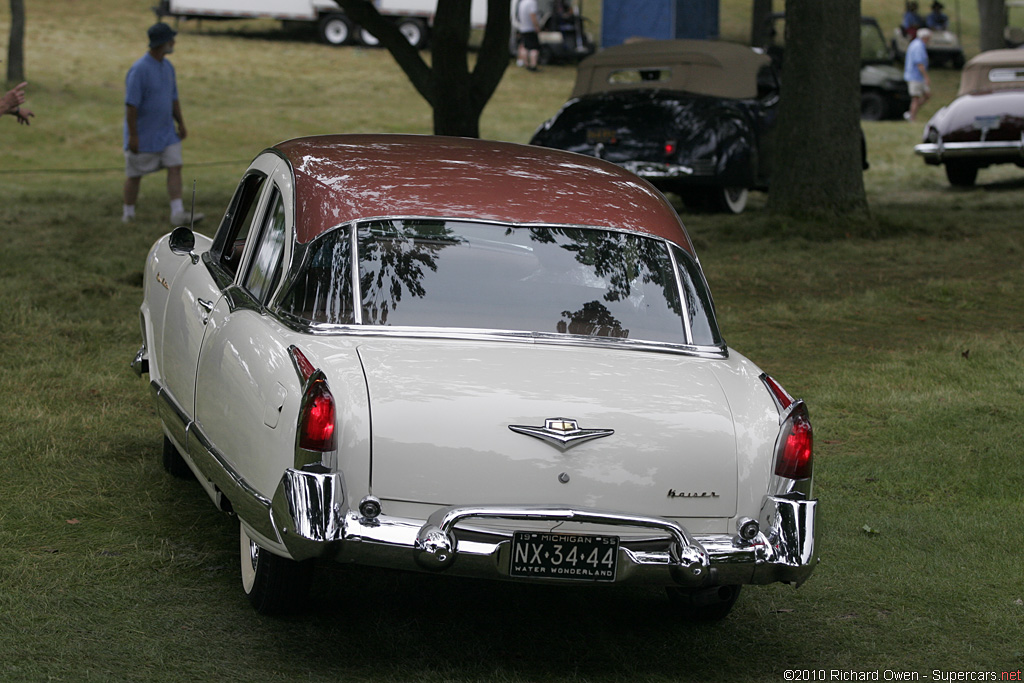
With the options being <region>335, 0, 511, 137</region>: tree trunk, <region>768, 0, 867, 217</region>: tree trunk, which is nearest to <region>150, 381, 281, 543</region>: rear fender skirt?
<region>335, 0, 511, 137</region>: tree trunk

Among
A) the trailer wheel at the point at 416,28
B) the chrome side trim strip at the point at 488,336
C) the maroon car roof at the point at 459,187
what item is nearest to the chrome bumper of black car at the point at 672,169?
the maroon car roof at the point at 459,187

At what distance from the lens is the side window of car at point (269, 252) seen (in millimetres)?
4723

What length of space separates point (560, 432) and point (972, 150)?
571 inches

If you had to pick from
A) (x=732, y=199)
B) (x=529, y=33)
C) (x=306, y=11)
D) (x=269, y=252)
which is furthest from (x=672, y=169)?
(x=306, y=11)

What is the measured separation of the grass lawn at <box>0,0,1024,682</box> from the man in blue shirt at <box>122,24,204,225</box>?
1.88ft

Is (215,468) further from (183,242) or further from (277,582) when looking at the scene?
(183,242)

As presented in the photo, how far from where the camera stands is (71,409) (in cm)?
684

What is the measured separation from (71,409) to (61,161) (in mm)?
12779

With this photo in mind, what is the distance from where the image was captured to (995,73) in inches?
695

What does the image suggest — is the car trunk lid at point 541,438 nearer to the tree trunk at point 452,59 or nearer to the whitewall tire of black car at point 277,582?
the whitewall tire of black car at point 277,582

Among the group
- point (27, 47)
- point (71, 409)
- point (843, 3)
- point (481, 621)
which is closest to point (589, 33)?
point (27, 47)

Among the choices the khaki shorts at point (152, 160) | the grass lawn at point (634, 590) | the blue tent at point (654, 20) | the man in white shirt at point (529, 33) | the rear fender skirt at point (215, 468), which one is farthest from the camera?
the man in white shirt at point (529, 33)

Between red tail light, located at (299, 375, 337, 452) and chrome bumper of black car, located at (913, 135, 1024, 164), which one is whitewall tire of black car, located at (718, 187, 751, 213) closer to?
chrome bumper of black car, located at (913, 135, 1024, 164)

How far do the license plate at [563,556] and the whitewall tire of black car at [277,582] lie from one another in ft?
2.50
